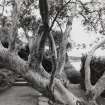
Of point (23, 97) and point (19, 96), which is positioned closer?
point (23, 97)

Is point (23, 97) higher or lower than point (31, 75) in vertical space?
lower

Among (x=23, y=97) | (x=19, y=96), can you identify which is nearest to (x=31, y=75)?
(x=23, y=97)

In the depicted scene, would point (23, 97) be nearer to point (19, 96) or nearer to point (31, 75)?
point (19, 96)

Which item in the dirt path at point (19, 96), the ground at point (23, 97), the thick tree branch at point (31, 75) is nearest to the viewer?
the thick tree branch at point (31, 75)

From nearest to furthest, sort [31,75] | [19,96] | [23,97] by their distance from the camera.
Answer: [31,75] < [23,97] < [19,96]

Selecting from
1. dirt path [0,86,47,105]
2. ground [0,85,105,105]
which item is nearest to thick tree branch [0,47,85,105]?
ground [0,85,105,105]

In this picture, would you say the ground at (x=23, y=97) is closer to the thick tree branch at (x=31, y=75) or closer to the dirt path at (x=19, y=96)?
the dirt path at (x=19, y=96)

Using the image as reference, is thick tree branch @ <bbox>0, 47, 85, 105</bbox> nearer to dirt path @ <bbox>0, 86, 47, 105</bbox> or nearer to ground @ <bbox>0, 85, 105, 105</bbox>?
ground @ <bbox>0, 85, 105, 105</bbox>

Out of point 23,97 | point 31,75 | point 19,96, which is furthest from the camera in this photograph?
point 19,96

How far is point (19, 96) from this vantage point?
839 cm

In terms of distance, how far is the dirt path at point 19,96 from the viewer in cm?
768

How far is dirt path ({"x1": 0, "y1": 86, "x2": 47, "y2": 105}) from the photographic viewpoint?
7680 millimetres

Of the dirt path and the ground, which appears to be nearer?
the ground

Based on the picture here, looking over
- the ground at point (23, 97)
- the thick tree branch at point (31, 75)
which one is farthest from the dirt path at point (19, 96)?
the thick tree branch at point (31, 75)
